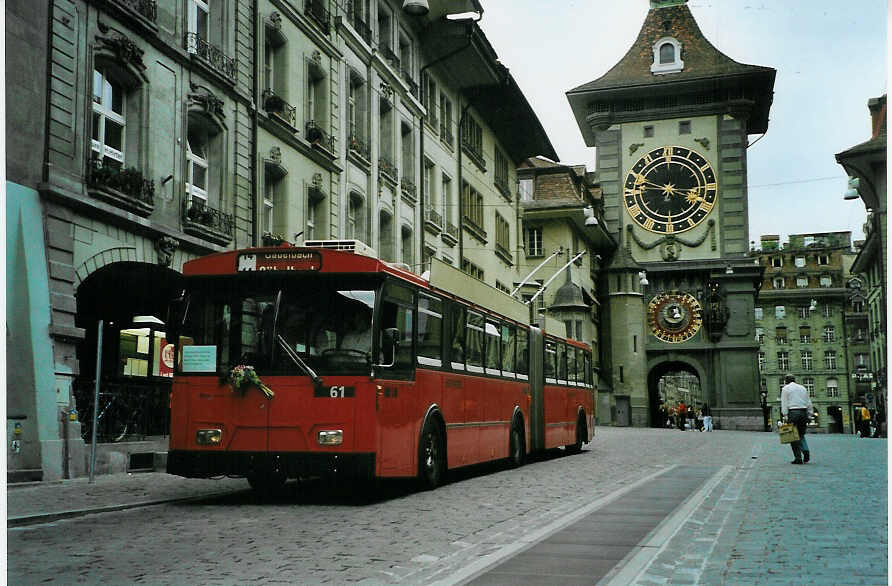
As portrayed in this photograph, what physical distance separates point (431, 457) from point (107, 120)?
8.54 m

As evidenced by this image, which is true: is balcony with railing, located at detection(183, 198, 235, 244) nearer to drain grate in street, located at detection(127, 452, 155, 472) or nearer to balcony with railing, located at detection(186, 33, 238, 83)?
balcony with railing, located at detection(186, 33, 238, 83)

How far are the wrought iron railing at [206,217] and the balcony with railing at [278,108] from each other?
3.30m

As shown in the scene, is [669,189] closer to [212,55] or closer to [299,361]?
[212,55]

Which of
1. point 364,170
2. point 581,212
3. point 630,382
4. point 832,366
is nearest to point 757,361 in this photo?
point 630,382

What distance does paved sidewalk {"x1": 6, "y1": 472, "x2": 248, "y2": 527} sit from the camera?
1150cm

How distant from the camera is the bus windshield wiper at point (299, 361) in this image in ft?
41.6

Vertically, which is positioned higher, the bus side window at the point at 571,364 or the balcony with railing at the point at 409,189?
the balcony with railing at the point at 409,189

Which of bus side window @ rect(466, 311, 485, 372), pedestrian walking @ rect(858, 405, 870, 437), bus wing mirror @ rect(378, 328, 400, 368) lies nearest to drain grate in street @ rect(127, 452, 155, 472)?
bus side window @ rect(466, 311, 485, 372)

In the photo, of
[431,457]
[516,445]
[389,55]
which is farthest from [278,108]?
[431,457]

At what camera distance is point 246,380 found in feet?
41.7

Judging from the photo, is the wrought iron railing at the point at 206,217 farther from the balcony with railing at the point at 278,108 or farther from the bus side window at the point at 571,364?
the bus side window at the point at 571,364

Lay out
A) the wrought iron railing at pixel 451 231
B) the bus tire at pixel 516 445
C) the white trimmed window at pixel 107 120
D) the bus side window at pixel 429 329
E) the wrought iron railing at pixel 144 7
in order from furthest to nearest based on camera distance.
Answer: the wrought iron railing at pixel 451 231
the bus tire at pixel 516 445
the wrought iron railing at pixel 144 7
the white trimmed window at pixel 107 120
the bus side window at pixel 429 329

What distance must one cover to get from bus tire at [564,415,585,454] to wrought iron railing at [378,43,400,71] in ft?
42.2

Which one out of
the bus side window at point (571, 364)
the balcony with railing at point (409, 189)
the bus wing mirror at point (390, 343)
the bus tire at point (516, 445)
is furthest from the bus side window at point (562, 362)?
the bus wing mirror at point (390, 343)
